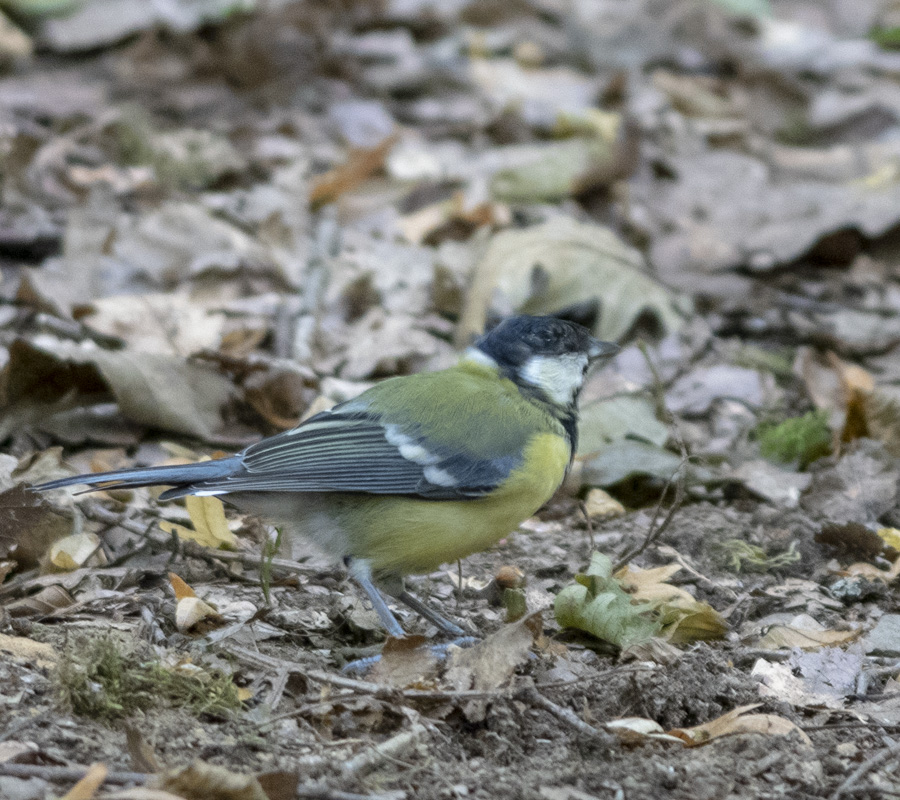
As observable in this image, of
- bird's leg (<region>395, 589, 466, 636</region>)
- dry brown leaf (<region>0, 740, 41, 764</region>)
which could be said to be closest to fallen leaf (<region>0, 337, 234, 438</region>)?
bird's leg (<region>395, 589, 466, 636</region>)

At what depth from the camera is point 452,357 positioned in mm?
5141

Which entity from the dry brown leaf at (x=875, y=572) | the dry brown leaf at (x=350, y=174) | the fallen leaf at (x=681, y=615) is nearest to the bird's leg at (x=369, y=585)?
the fallen leaf at (x=681, y=615)

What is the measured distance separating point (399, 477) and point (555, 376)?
800mm

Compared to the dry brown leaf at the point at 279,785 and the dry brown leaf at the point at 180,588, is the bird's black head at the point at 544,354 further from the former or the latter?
the dry brown leaf at the point at 279,785

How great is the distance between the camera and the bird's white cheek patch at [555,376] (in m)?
3.87

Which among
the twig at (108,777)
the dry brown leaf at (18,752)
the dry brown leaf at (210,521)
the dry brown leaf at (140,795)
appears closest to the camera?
the dry brown leaf at (140,795)

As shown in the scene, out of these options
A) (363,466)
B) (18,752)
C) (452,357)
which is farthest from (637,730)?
(452,357)

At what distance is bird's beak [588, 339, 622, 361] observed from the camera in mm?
4020

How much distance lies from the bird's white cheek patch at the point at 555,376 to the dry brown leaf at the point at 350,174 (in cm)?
301

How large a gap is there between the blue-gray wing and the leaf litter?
0.35 metres

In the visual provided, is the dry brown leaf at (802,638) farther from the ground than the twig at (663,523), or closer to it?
closer to it

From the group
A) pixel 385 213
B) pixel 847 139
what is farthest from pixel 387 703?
pixel 847 139

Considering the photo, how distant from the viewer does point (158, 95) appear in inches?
297

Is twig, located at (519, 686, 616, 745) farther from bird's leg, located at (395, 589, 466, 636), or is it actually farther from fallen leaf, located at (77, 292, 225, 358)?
fallen leaf, located at (77, 292, 225, 358)
